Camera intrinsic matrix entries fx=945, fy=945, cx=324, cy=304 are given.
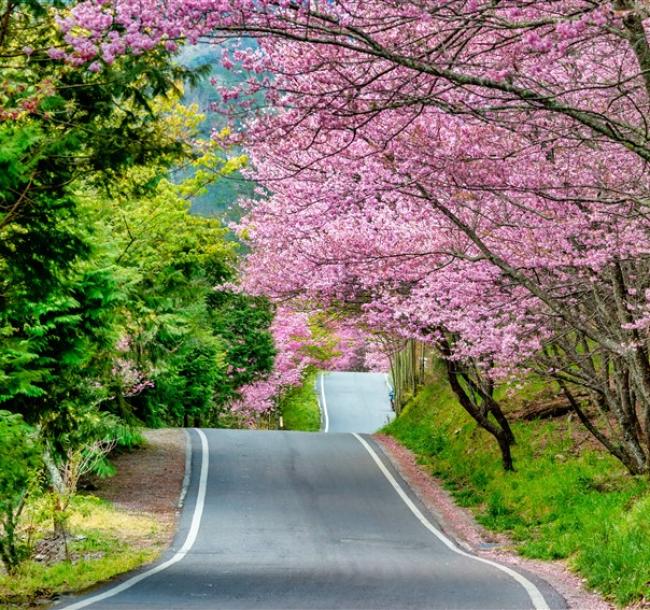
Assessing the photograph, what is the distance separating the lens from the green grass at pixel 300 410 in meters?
50.8

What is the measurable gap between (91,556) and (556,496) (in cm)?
784

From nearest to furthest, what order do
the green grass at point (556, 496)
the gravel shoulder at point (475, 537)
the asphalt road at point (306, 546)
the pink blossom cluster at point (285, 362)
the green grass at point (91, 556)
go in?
1. the asphalt road at point (306, 546)
2. the gravel shoulder at point (475, 537)
3. the green grass at point (556, 496)
4. the green grass at point (91, 556)
5. the pink blossom cluster at point (285, 362)

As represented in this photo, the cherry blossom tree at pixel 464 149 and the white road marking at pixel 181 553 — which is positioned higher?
the cherry blossom tree at pixel 464 149

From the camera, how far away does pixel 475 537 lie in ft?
53.8

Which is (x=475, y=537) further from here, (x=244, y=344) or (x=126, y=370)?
(x=244, y=344)

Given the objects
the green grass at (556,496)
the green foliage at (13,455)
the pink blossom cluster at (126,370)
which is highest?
the pink blossom cluster at (126,370)

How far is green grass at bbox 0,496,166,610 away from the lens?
448 inches

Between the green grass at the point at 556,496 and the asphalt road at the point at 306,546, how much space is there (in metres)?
0.92

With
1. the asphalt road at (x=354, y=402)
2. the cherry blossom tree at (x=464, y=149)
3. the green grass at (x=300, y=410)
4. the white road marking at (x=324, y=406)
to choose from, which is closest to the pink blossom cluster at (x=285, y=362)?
the green grass at (x=300, y=410)

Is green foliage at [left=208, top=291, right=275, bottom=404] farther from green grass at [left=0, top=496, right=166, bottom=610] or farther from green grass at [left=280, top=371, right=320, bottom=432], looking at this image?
green grass at [left=0, top=496, right=166, bottom=610]

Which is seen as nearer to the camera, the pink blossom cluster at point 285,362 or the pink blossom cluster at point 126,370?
the pink blossom cluster at point 126,370

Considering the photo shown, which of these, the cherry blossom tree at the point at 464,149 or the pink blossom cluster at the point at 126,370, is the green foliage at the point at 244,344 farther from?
the cherry blossom tree at the point at 464,149

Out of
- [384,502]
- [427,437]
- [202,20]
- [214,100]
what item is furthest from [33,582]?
[427,437]

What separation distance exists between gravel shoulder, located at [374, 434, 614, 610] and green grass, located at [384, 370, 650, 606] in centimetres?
18
